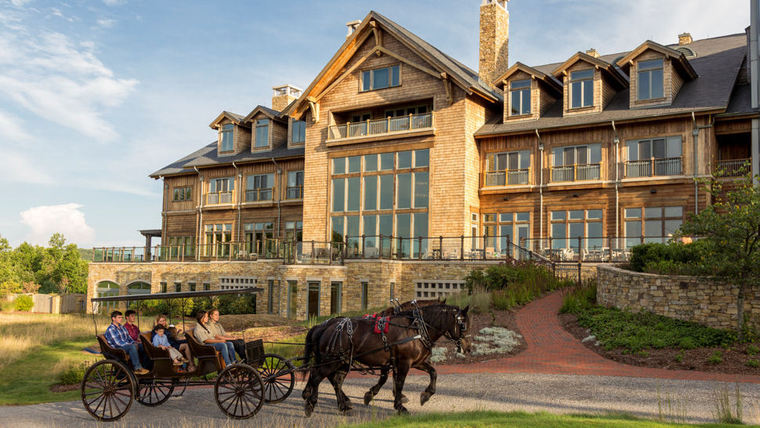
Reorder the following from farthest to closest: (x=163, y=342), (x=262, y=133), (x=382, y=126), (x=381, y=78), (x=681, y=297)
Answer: (x=262, y=133), (x=381, y=78), (x=382, y=126), (x=681, y=297), (x=163, y=342)

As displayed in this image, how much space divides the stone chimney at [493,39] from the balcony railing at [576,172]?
7.49 metres

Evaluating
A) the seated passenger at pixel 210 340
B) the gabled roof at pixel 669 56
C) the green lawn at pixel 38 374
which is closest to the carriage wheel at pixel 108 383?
the seated passenger at pixel 210 340

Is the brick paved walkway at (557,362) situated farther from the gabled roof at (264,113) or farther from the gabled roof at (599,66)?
the gabled roof at (264,113)

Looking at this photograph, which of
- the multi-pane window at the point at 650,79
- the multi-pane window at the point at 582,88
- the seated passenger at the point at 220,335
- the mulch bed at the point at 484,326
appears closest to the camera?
the seated passenger at the point at 220,335

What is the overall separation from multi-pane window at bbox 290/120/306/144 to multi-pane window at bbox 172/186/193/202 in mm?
8576

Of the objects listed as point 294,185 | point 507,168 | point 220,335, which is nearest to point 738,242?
point 220,335

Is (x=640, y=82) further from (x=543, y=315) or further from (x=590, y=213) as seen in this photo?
(x=543, y=315)

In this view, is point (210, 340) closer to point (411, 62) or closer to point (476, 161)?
point (476, 161)

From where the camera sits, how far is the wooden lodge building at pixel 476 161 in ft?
87.2

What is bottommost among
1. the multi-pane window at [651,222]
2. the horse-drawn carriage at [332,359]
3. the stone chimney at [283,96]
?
the horse-drawn carriage at [332,359]

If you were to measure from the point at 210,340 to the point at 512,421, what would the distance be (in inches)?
205

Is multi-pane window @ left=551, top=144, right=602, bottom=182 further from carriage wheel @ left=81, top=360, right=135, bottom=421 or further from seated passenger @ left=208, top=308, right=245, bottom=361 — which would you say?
carriage wheel @ left=81, top=360, right=135, bottom=421

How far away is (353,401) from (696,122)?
21120mm

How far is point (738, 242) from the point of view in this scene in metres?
15.3
